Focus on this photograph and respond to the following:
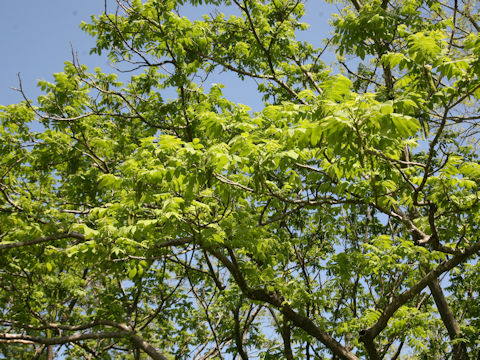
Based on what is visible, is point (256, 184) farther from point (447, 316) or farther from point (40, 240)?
point (447, 316)

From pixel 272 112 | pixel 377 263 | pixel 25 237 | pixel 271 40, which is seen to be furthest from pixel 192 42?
pixel 377 263

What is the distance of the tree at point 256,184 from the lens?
4523 mm

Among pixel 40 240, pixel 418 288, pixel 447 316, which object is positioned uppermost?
pixel 40 240

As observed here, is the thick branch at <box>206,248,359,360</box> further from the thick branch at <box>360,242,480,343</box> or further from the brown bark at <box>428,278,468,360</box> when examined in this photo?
the brown bark at <box>428,278,468,360</box>

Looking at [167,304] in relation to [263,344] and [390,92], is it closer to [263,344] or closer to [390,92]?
[263,344]

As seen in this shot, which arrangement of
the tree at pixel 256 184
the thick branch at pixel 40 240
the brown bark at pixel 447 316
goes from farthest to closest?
the brown bark at pixel 447 316, the thick branch at pixel 40 240, the tree at pixel 256 184

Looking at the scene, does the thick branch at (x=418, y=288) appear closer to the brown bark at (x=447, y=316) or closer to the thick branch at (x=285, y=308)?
the thick branch at (x=285, y=308)

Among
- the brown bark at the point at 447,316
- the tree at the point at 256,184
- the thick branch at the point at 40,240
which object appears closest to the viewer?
the tree at the point at 256,184

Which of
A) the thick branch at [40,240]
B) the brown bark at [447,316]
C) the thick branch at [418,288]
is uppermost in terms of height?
the thick branch at [40,240]

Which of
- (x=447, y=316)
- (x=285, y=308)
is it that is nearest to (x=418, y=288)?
(x=285, y=308)

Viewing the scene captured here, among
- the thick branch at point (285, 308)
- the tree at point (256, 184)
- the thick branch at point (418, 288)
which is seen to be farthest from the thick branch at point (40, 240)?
the thick branch at point (418, 288)

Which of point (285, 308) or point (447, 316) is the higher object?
point (285, 308)

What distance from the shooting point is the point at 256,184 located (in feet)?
14.2

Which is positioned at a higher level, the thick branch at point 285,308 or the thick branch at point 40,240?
the thick branch at point 40,240
